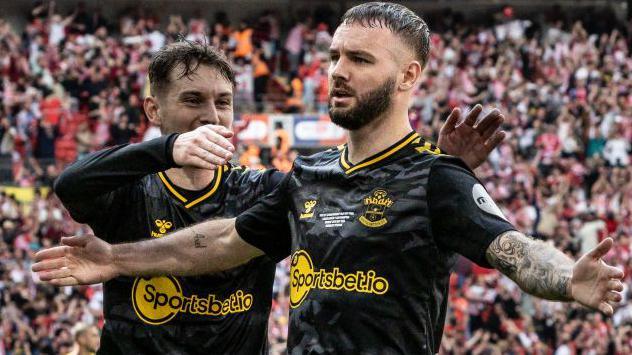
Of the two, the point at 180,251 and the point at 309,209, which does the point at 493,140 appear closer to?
the point at 309,209

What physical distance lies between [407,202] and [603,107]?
1958cm

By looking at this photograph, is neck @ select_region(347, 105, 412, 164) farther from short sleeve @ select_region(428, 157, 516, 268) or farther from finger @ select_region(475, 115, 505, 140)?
finger @ select_region(475, 115, 505, 140)

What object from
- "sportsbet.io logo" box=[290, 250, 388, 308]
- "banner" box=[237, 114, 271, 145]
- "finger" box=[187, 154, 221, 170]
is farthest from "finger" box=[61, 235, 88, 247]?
"banner" box=[237, 114, 271, 145]

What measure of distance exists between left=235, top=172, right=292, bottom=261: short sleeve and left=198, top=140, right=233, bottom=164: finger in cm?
38

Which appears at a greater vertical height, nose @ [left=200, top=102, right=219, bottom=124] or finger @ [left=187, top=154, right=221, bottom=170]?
finger @ [left=187, top=154, right=221, bottom=170]

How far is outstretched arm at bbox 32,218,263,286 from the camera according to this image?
16.8 feet

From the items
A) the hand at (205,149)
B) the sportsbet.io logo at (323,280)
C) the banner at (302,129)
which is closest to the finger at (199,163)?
the hand at (205,149)

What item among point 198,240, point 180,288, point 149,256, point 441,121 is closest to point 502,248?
point 198,240

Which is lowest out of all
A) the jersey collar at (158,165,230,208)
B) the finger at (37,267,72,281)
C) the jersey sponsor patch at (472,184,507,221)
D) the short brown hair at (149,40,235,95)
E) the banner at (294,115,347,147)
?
the banner at (294,115,347,147)

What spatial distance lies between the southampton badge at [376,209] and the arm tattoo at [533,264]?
1.43 feet

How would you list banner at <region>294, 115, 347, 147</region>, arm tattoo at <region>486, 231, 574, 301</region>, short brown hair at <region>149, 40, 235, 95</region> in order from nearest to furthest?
1. arm tattoo at <region>486, 231, 574, 301</region>
2. short brown hair at <region>149, 40, 235, 95</region>
3. banner at <region>294, 115, 347, 147</region>

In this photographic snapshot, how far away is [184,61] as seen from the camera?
584 centimetres

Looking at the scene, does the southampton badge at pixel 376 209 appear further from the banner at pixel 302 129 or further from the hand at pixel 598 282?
the banner at pixel 302 129

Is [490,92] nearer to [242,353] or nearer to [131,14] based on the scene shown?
[131,14]
